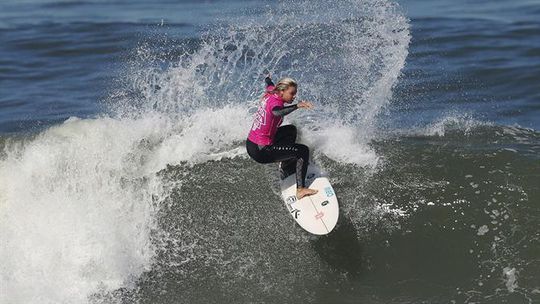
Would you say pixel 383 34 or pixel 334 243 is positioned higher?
pixel 383 34

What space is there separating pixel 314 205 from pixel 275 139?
3.19 ft

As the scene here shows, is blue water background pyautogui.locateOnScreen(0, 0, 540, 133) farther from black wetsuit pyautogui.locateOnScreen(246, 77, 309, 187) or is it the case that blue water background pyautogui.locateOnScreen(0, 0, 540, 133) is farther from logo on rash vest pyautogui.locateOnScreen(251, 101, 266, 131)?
logo on rash vest pyautogui.locateOnScreen(251, 101, 266, 131)

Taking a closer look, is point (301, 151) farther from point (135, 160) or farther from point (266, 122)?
point (135, 160)

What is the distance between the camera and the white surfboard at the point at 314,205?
9812 mm

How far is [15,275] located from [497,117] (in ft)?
31.1

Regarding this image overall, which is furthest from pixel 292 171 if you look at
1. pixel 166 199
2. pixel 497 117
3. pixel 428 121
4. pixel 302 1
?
pixel 302 1

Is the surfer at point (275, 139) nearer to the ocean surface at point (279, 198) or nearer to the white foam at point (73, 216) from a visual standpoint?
the ocean surface at point (279, 198)

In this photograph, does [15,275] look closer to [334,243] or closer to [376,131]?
[334,243]

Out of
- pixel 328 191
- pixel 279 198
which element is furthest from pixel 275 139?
pixel 279 198

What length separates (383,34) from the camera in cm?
1249

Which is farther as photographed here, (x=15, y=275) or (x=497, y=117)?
(x=497, y=117)

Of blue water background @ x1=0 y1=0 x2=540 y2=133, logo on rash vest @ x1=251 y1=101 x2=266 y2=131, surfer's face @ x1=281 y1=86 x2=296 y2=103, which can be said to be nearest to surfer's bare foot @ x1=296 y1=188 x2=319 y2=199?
logo on rash vest @ x1=251 y1=101 x2=266 y2=131

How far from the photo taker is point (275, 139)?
10180 mm

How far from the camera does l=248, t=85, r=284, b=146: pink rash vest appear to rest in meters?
9.73
